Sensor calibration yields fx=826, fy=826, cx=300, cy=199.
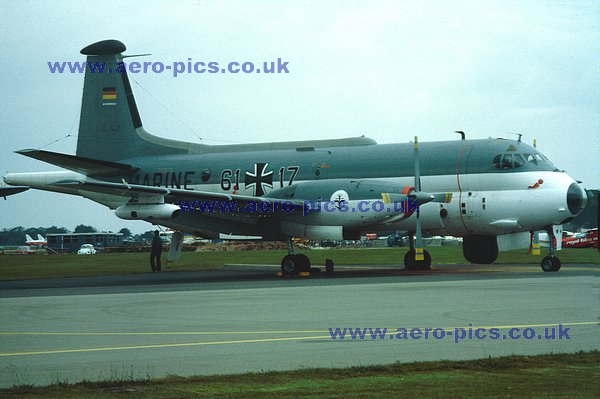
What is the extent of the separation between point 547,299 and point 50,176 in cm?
2296

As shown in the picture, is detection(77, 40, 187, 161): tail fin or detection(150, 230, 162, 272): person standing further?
detection(77, 40, 187, 161): tail fin

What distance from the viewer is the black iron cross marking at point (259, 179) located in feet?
100

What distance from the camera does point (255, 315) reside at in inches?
571

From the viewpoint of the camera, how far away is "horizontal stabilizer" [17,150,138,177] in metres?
27.7

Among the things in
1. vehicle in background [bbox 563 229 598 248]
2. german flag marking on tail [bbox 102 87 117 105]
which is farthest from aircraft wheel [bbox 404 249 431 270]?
vehicle in background [bbox 563 229 598 248]

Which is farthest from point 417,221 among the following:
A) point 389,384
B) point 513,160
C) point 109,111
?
point 389,384

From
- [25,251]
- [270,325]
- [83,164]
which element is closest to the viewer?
[270,325]

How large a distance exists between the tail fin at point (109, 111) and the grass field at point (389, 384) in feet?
88.6

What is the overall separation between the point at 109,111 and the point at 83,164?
15.0ft

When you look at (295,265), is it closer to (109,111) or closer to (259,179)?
(259,179)

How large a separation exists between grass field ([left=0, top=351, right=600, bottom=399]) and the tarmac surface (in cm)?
48

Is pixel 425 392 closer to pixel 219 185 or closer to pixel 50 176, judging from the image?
pixel 219 185

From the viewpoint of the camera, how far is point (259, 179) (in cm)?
3075

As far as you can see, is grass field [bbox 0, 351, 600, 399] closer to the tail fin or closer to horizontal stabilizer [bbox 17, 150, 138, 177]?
horizontal stabilizer [bbox 17, 150, 138, 177]
